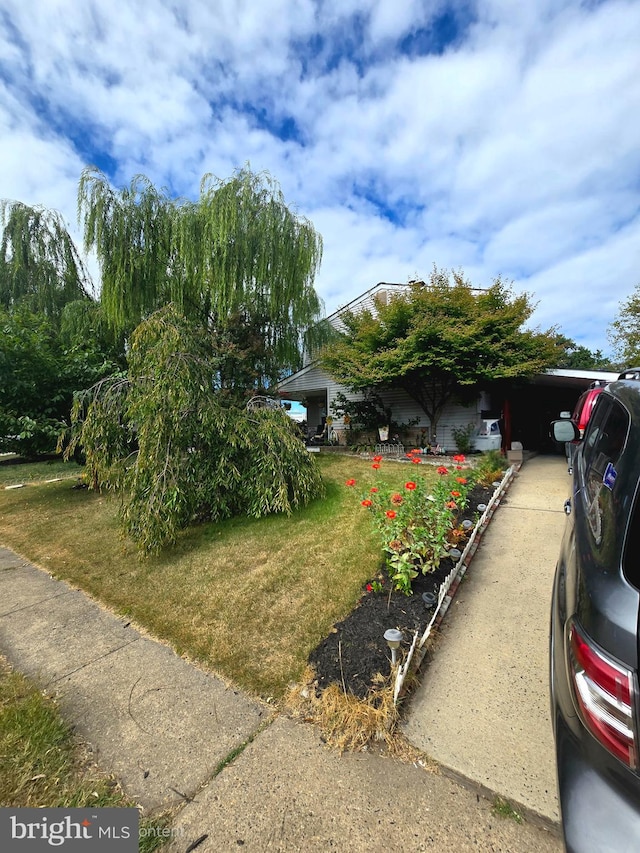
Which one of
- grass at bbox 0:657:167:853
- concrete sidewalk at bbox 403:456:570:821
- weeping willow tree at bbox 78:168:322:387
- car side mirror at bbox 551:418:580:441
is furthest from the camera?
weeping willow tree at bbox 78:168:322:387

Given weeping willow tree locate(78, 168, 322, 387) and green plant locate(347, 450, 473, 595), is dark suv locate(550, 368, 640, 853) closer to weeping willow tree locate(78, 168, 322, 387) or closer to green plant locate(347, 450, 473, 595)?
green plant locate(347, 450, 473, 595)

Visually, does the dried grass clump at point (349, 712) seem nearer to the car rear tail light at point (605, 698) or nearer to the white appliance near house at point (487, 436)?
the car rear tail light at point (605, 698)

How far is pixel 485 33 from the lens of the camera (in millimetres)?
4445

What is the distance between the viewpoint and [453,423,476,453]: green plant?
10.0 metres

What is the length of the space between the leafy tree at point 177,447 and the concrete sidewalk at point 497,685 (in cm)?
284

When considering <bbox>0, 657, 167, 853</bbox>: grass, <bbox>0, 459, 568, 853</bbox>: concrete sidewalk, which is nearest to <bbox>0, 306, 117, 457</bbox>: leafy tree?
<bbox>0, 459, 568, 853</bbox>: concrete sidewalk

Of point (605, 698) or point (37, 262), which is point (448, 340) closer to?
point (605, 698)

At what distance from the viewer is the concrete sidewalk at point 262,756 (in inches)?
56.6

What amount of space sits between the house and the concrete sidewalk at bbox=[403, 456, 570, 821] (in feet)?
23.0

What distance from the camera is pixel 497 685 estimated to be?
7.13 ft

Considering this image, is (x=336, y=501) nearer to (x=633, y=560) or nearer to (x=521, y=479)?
(x=521, y=479)

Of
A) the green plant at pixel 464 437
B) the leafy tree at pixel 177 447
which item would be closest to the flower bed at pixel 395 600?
the leafy tree at pixel 177 447

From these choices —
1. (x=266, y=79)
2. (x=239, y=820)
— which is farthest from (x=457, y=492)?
(x=266, y=79)

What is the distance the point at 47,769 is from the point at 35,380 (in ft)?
24.5
